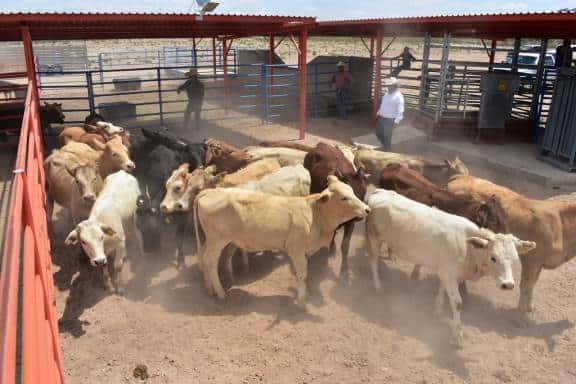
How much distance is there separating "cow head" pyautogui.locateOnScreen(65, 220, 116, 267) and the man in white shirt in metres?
6.10

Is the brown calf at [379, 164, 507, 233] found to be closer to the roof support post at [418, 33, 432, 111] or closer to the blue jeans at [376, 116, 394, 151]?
the blue jeans at [376, 116, 394, 151]

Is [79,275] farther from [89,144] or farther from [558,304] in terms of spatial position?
[558,304]

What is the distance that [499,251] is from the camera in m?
4.75

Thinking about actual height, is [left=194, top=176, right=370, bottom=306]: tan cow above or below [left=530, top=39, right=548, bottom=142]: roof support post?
below

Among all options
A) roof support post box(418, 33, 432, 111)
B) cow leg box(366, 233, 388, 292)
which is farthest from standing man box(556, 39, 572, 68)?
cow leg box(366, 233, 388, 292)

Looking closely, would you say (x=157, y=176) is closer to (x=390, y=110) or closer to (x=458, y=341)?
(x=458, y=341)

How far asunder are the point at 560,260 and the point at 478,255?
1.23 meters

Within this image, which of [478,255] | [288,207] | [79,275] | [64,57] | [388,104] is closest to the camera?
[478,255]

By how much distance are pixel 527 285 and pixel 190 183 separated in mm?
4067

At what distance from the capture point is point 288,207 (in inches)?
217

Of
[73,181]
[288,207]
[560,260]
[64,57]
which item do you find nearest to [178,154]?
[73,181]

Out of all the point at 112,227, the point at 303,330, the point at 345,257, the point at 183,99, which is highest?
the point at 112,227

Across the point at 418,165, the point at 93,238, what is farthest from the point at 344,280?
the point at 93,238

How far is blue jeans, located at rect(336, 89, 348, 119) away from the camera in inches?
640
